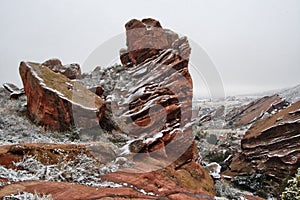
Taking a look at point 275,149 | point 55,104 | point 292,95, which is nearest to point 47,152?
point 55,104

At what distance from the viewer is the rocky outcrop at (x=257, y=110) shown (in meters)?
42.5

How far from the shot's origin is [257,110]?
4894 centimetres

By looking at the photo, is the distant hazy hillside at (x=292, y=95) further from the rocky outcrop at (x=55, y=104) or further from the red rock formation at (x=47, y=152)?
the red rock formation at (x=47, y=152)

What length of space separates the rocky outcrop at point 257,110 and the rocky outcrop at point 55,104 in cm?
3812

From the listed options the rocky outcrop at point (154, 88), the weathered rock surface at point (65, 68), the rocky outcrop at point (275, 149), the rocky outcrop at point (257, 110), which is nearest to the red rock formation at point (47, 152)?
the rocky outcrop at point (154, 88)

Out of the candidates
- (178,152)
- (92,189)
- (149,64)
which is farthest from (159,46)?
(92,189)

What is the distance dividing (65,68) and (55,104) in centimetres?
1072

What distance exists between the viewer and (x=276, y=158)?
19141mm

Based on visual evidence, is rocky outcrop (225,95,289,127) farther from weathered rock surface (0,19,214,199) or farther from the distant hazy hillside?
weathered rock surface (0,19,214,199)

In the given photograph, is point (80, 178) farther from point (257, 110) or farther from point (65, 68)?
point (257, 110)

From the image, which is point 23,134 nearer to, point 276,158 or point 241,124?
point 276,158

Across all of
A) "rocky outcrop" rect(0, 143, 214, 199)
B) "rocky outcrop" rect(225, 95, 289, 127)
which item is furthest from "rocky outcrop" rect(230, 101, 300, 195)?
"rocky outcrop" rect(225, 95, 289, 127)

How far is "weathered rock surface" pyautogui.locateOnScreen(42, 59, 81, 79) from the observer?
18862 mm

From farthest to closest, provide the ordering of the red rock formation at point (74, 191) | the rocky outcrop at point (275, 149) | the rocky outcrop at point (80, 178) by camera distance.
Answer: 1. the rocky outcrop at point (275, 149)
2. the rocky outcrop at point (80, 178)
3. the red rock formation at point (74, 191)
